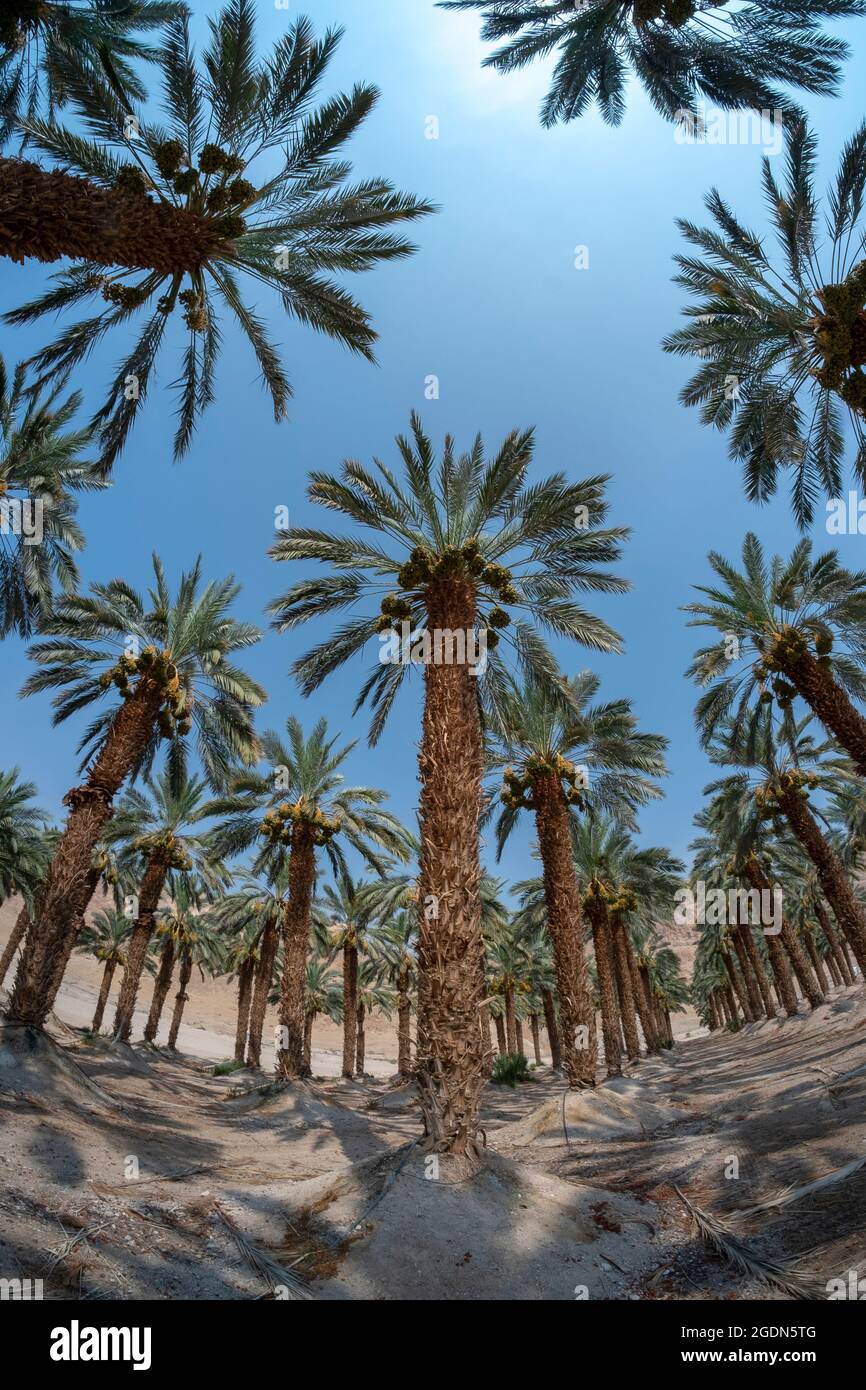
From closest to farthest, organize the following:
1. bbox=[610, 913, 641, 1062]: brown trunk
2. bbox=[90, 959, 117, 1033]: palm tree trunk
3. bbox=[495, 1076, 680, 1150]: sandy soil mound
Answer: bbox=[495, 1076, 680, 1150]: sandy soil mound < bbox=[610, 913, 641, 1062]: brown trunk < bbox=[90, 959, 117, 1033]: palm tree trunk

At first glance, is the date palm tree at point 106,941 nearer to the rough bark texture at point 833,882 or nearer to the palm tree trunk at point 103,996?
the palm tree trunk at point 103,996

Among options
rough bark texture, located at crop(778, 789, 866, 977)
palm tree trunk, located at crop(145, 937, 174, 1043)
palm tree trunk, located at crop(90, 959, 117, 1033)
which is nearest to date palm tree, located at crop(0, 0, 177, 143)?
rough bark texture, located at crop(778, 789, 866, 977)

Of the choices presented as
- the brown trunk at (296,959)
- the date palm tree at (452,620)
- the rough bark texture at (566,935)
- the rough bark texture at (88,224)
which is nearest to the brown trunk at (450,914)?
the date palm tree at (452,620)

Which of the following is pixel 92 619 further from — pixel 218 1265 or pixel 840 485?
pixel 840 485

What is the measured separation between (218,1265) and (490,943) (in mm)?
31660

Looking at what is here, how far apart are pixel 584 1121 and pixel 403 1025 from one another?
18.2 metres

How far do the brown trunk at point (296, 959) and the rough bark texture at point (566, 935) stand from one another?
691 cm

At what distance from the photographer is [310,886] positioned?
770 inches

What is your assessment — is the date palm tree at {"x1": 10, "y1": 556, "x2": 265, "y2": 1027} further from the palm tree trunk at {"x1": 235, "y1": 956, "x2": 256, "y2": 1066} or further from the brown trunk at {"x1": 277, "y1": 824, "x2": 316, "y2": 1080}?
the palm tree trunk at {"x1": 235, "y1": 956, "x2": 256, "y2": 1066}

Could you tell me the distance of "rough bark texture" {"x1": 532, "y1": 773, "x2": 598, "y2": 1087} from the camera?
47.4 ft

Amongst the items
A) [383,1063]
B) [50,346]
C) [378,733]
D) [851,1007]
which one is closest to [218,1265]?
[378,733]

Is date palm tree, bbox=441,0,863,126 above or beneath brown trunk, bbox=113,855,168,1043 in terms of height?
above

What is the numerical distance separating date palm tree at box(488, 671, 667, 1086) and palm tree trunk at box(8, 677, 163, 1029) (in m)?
7.94

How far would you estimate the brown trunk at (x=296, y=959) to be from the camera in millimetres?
17594
